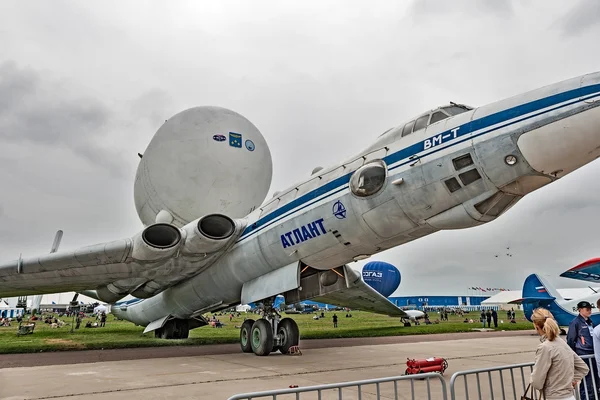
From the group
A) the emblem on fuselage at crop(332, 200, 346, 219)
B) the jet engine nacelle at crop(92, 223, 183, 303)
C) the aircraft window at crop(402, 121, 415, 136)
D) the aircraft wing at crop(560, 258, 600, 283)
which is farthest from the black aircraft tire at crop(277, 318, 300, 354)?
the aircraft wing at crop(560, 258, 600, 283)

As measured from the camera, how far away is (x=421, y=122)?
319 inches

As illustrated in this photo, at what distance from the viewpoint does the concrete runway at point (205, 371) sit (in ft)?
22.0

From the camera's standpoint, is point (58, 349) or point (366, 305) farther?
point (366, 305)

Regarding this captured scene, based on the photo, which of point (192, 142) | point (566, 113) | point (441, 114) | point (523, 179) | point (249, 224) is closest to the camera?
point (566, 113)

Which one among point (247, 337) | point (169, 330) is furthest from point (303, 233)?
point (169, 330)

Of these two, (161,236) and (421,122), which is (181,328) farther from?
(421,122)

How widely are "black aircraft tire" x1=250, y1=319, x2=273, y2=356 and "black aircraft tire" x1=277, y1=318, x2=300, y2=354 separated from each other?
1.21 feet

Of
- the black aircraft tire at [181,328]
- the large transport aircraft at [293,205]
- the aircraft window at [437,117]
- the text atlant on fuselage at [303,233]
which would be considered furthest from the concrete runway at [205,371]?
the aircraft window at [437,117]

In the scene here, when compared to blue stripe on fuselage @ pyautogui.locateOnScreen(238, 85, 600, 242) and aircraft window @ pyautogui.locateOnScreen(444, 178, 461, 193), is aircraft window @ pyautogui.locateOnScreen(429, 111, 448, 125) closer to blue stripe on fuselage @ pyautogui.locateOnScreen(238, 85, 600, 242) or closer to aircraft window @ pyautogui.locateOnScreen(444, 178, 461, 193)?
blue stripe on fuselage @ pyautogui.locateOnScreen(238, 85, 600, 242)

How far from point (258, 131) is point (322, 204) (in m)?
6.65

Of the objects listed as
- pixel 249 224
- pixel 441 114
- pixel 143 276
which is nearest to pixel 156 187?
pixel 143 276

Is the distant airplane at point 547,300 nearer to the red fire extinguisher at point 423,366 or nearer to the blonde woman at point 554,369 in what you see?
Answer: the red fire extinguisher at point 423,366

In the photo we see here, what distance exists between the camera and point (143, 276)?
11.8 meters

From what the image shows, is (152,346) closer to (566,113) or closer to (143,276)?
(143,276)
